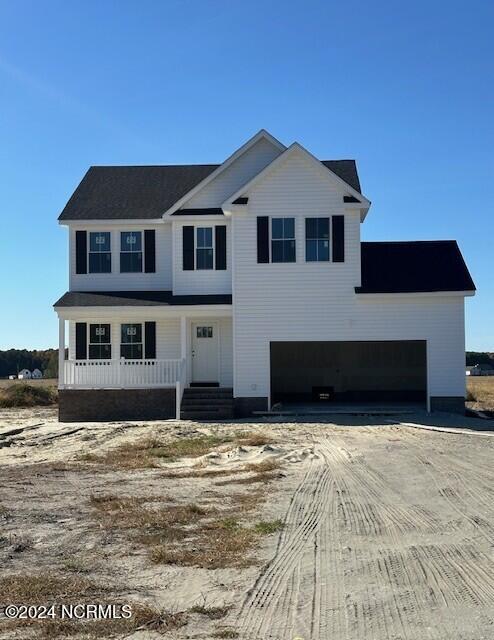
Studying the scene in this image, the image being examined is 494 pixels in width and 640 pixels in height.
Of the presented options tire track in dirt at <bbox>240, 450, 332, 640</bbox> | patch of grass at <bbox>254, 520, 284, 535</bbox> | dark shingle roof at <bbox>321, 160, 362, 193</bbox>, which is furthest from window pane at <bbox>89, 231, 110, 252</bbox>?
patch of grass at <bbox>254, 520, 284, 535</bbox>

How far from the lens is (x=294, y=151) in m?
23.7

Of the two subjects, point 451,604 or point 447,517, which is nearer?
point 451,604

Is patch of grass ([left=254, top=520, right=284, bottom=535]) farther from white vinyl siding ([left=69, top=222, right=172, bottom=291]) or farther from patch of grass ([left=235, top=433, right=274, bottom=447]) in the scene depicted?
white vinyl siding ([left=69, top=222, right=172, bottom=291])

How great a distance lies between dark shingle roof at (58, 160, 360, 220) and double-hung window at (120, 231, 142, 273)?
25.4 inches

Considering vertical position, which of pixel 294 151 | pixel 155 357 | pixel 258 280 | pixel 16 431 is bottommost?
pixel 16 431

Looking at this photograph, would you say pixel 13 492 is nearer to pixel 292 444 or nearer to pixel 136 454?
pixel 136 454

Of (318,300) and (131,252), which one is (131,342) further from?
(318,300)

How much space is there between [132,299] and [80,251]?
2.84 meters

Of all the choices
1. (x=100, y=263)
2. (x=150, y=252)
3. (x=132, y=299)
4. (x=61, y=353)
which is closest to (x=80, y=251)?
(x=100, y=263)

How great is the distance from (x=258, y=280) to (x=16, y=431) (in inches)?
335

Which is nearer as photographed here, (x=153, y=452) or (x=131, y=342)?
(x=153, y=452)

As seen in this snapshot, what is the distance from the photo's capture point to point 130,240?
26156mm

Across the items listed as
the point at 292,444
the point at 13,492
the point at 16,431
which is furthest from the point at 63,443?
the point at 13,492

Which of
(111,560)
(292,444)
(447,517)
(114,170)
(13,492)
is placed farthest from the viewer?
(114,170)
